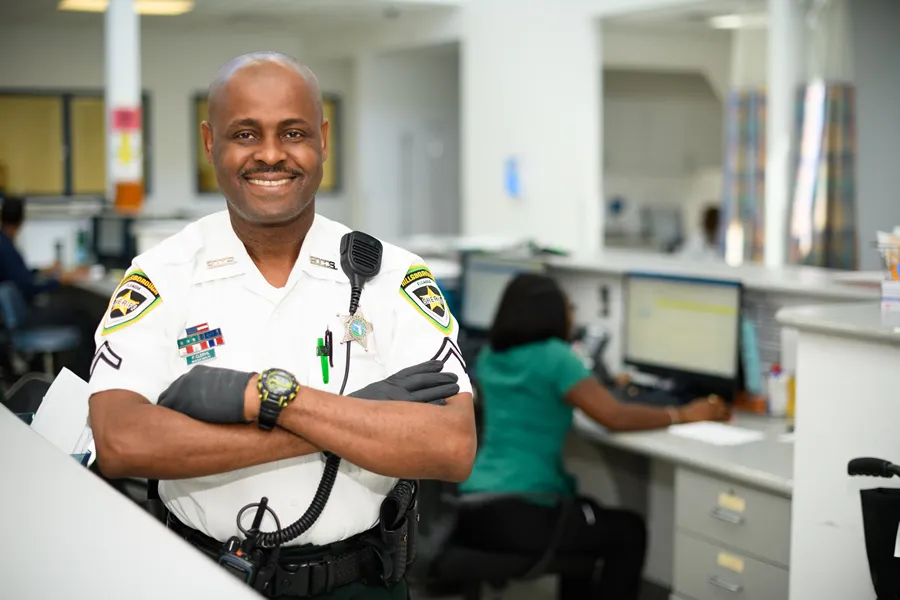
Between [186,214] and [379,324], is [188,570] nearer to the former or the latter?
[379,324]

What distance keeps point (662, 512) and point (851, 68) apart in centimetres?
349

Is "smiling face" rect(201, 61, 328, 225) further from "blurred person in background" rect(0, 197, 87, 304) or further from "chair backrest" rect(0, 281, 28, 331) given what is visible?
"blurred person in background" rect(0, 197, 87, 304)

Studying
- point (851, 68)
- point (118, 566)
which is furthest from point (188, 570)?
point (851, 68)

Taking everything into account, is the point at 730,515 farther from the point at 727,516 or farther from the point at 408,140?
the point at 408,140

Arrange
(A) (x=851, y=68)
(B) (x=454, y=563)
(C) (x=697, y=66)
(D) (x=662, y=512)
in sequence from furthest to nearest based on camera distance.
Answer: (C) (x=697, y=66), (A) (x=851, y=68), (D) (x=662, y=512), (B) (x=454, y=563)

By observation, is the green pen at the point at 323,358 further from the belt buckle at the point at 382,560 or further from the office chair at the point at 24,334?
the office chair at the point at 24,334

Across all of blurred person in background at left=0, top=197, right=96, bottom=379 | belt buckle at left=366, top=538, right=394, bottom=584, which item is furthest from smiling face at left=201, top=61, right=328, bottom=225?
blurred person in background at left=0, top=197, right=96, bottom=379

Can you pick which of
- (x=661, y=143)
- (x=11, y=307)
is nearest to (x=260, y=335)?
(x=11, y=307)

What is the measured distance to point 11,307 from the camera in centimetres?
587

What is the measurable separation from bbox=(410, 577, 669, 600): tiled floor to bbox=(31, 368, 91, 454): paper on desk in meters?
2.23

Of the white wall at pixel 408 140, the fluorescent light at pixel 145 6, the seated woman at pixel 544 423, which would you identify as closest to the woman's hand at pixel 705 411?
the seated woman at pixel 544 423

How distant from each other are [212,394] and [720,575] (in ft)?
6.05

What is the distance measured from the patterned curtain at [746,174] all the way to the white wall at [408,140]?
3621mm

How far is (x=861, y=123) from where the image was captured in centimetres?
627
